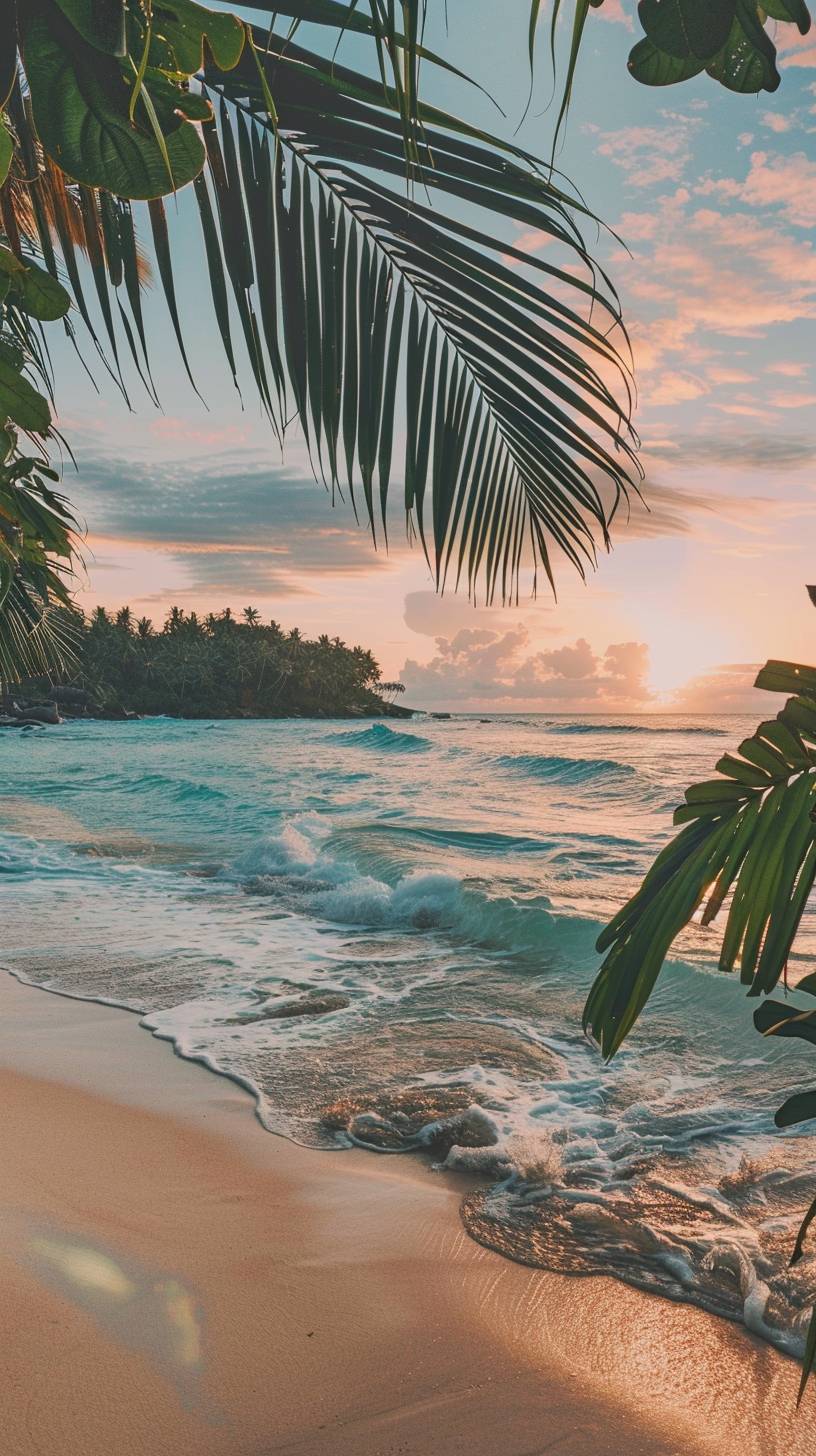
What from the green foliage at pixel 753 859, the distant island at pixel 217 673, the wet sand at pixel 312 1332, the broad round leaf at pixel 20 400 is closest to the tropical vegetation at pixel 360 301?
the broad round leaf at pixel 20 400

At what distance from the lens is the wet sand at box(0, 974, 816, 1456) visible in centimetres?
203

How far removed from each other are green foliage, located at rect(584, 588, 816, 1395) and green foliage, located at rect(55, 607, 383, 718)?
74.1 meters

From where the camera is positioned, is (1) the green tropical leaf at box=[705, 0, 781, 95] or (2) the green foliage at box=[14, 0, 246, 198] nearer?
(1) the green tropical leaf at box=[705, 0, 781, 95]

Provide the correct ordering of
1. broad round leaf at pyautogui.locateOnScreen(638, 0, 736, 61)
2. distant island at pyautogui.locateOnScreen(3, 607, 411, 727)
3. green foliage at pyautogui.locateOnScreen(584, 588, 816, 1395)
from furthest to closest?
distant island at pyautogui.locateOnScreen(3, 607, 411, 727) < green foliage at pyautogui.locateOnScreen(584, 588, 816, 1395) < broad round leaf at pyautogui.locateOnScreen(638, 0, 736, 61)

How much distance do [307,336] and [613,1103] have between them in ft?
12.5

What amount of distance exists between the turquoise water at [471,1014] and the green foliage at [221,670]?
63.8m

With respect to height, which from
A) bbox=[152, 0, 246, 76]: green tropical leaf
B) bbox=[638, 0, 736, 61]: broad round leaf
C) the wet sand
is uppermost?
bbox=[152, 0, 246, 76]: green tropical leaf

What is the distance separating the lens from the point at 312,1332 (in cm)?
238

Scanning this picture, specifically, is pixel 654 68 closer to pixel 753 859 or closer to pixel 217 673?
pixel 753 859

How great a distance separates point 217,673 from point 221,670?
0.52 meters

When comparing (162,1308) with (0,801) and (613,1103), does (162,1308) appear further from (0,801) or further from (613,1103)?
(0,801)

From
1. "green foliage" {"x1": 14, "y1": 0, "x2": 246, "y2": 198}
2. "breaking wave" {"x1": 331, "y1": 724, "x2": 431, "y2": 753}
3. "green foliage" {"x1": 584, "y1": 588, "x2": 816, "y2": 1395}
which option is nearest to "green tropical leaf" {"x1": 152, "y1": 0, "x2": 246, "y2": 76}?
"green foliage" {"x1": 14, "y1": 0, "x2": 246, "y2": 198}

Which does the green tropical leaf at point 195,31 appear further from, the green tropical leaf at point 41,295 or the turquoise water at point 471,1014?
the turquoise water at point 471,1014

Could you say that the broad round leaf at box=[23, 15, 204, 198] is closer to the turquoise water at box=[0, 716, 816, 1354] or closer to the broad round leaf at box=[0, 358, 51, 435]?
the broad round leaf at box=[0, 358, 51, 435]
